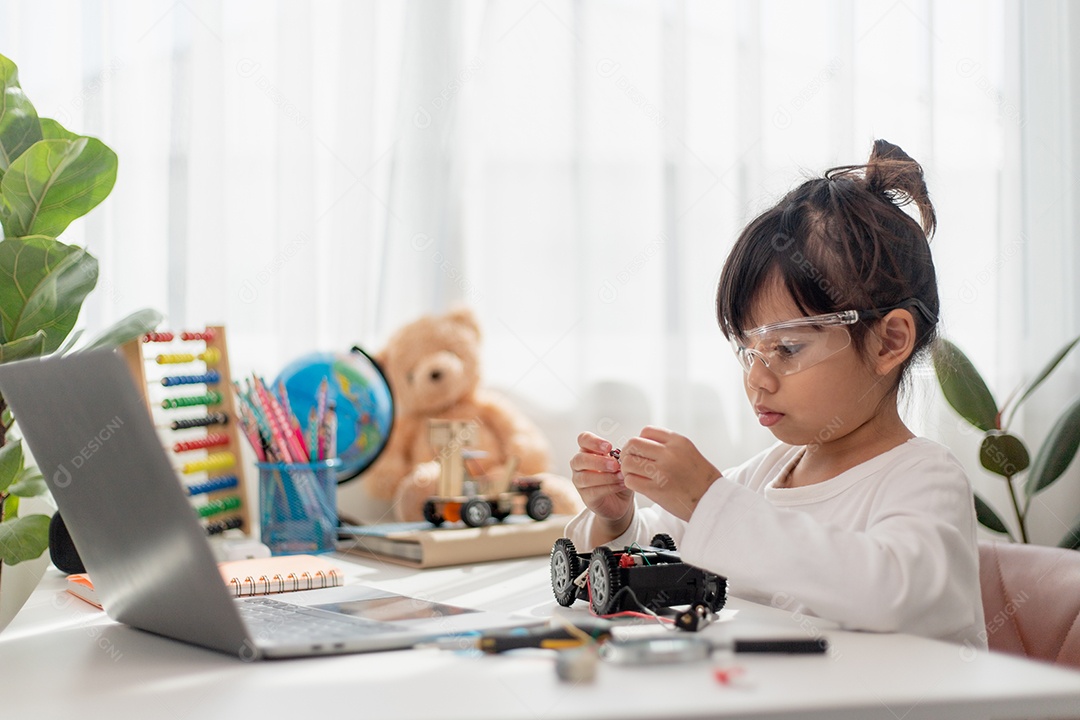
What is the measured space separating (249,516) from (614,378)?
64cm

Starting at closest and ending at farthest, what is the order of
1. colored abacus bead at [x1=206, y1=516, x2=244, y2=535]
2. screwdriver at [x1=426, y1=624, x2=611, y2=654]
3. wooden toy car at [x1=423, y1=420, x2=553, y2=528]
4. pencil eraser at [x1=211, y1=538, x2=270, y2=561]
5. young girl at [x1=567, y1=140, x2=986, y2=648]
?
screwdriver at [x1=426, y1=624, x2=611, y2=654], young girl at [x1=567, y1=140, x2=986, y2=648], pencil eraser at [x1=211, y1=538, x2=270, y2=561], wooden toy car at [x1=423, y1=420, x2=553, y2=528], colored abacus bead at [x1=206, y1=516, x2=244, y2=535]

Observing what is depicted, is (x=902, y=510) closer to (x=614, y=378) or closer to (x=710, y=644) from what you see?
(x=710, y=644)

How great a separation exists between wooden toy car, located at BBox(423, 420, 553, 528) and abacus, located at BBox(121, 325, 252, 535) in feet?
1.13

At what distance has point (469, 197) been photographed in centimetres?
173

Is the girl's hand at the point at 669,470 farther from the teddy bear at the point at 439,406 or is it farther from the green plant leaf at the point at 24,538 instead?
the teddy bear at the point at 439,406

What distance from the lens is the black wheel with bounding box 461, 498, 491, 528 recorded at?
4.26 ft

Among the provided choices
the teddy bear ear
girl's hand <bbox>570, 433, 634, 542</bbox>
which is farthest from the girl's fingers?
the teddy bear ear

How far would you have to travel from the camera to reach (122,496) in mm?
667

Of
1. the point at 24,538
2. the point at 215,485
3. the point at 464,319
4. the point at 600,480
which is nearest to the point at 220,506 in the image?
the point at 215,485

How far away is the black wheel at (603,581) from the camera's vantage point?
2.55 ft

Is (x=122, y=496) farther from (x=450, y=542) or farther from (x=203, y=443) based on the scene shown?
(x=203, y=443)

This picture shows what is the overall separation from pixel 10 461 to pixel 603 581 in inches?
20.8

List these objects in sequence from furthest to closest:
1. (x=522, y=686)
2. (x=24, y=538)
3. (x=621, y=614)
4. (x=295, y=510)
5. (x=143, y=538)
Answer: (x=295, y=510) < (x=24, y=538) < (x=621, y=614) < (x=143, y=538) < (x=522, y=686)

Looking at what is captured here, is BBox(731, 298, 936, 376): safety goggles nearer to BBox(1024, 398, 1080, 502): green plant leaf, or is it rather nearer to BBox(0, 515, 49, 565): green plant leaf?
BBox(0, 515, 49, 565): green plant leaf
